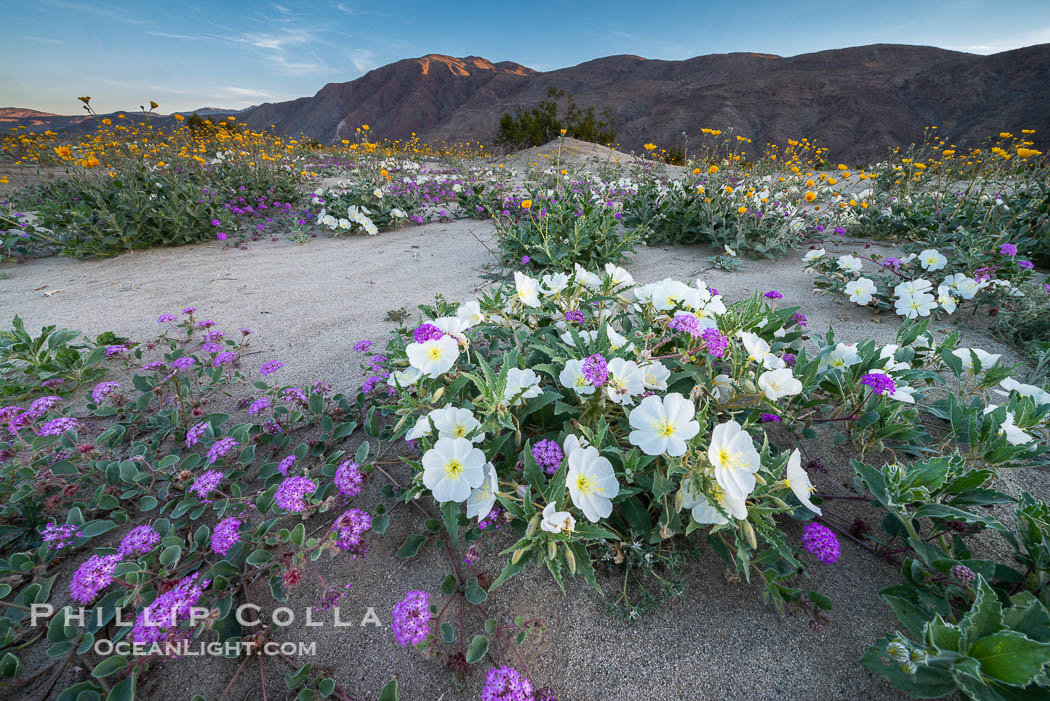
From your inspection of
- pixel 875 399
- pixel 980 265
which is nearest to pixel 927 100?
pixel 980 265

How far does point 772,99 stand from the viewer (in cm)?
3953

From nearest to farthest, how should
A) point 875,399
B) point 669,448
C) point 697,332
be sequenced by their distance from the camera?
1. point 669,448
2. point 697,332
3. point 875,399

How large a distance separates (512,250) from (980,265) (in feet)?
12.7

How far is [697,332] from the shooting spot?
1.33 m

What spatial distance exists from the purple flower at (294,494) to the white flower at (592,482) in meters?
0.96

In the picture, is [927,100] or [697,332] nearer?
[697,332]

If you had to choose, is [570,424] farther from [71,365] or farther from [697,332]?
[71,365]

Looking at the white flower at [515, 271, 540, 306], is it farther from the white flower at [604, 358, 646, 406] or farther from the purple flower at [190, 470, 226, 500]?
the purple flower at [190, 470, 226, 500]


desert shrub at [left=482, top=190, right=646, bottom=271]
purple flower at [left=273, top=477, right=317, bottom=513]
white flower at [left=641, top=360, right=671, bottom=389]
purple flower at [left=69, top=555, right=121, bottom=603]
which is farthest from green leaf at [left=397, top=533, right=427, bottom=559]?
desert shrub at [left=482, top=190, right=646, bottom=271]

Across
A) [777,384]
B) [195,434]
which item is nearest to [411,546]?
[195,434]

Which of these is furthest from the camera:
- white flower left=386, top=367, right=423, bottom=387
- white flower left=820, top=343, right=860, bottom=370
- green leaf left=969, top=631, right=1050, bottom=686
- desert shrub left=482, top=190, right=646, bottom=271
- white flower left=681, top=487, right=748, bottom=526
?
desert shrub left=482, top=190, right=646, bottom=271

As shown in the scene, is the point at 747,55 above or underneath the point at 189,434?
above

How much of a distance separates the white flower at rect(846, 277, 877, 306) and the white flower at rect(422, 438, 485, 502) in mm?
3238

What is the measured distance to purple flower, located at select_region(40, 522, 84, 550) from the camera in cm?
141
